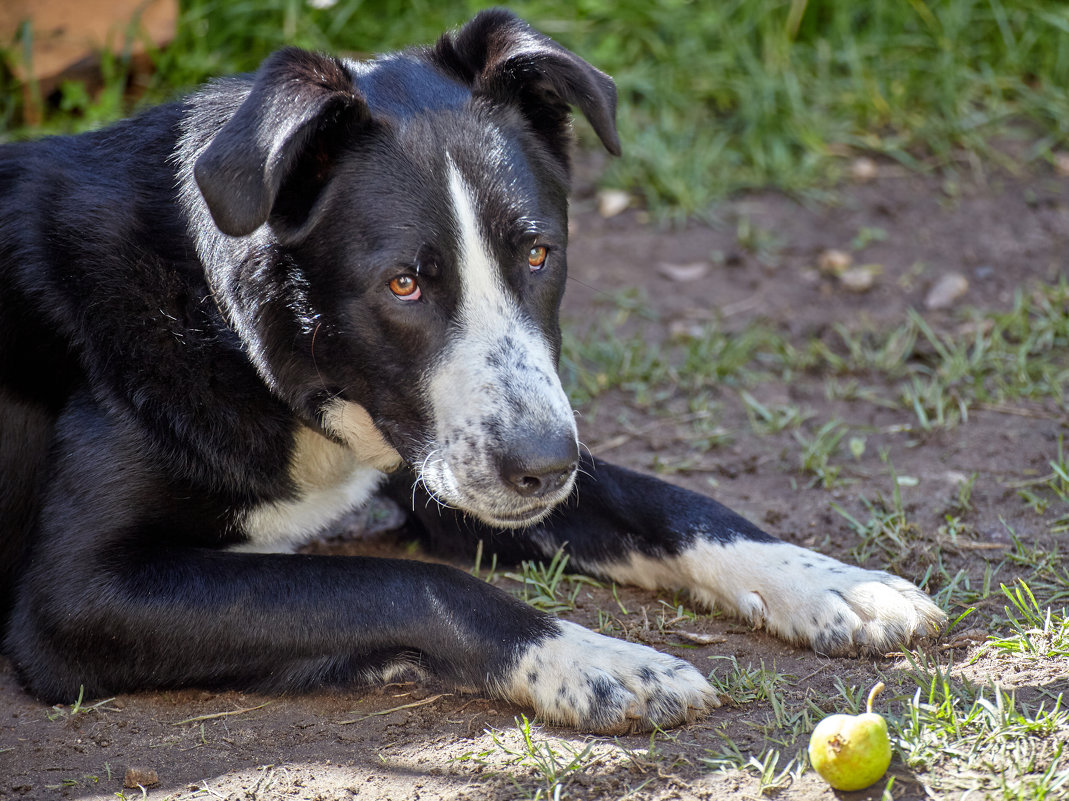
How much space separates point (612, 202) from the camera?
521cm

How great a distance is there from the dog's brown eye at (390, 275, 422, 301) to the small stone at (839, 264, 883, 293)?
8.83 feet

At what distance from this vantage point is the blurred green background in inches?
208

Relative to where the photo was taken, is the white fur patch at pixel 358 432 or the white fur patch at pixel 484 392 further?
the white fur patch at pixel 358 432

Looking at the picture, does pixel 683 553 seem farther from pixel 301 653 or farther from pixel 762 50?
pixel 762 50

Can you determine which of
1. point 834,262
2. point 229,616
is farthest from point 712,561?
point 834,262

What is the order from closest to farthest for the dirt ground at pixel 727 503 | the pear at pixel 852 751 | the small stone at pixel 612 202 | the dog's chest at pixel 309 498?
the pear at pixel 852 751, the dirt ground at pixel 727 503, the dog's chest at pixel 309 498, the small stone at pixel 612 202

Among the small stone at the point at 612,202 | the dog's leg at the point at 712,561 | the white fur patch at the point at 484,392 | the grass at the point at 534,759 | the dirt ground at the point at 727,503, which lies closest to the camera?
the grass at the point at 534,759

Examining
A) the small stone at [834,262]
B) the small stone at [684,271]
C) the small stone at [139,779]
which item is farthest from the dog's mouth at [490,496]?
the small stone at [834,262]

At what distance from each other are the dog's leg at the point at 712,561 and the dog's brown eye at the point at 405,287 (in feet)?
2.66

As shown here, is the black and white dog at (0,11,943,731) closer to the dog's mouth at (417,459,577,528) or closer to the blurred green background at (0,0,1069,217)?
the dog's mouth at (417,459,577,528)

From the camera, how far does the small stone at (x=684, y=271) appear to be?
482cm

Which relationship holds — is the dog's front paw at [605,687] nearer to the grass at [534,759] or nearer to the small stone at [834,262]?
the grass at [534,759]

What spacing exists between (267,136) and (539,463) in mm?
839

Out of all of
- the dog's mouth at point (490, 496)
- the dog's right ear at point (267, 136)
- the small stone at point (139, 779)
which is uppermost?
the dog's right ear at point (267, 136)
